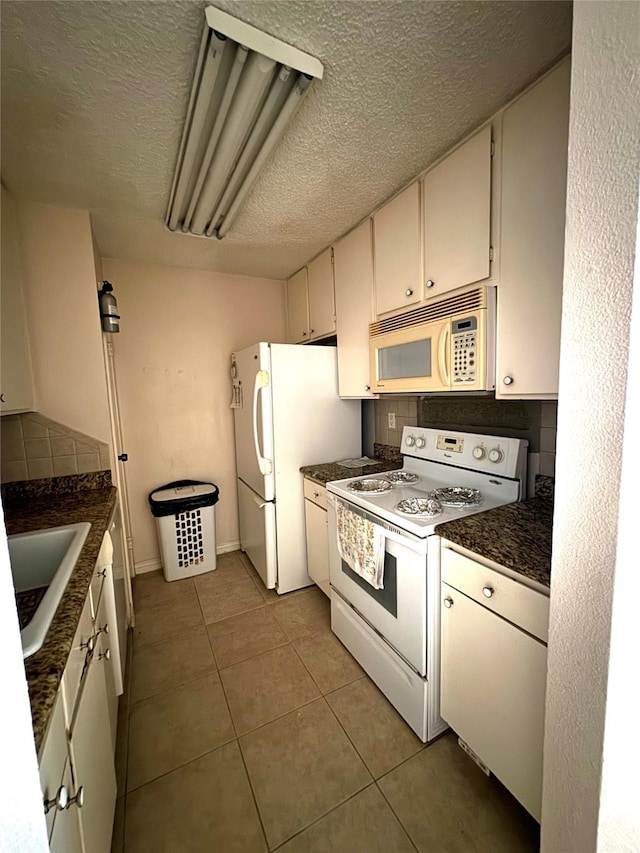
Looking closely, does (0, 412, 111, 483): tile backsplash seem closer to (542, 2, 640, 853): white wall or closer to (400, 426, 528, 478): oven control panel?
(400, 426, 528, 478): oven control panel

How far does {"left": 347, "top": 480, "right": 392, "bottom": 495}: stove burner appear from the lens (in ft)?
5.66

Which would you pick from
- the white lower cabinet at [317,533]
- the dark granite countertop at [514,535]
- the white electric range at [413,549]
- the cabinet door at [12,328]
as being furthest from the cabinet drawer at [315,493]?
the cabinet door at [12,328]

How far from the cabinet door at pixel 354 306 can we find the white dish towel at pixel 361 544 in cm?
80

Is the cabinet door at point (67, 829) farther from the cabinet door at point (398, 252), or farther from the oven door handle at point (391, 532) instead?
the cabinet door at point (398, 252)

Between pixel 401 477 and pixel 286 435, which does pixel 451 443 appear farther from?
pixel 286 435

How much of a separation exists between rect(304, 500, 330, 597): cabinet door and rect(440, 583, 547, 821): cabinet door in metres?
0.97

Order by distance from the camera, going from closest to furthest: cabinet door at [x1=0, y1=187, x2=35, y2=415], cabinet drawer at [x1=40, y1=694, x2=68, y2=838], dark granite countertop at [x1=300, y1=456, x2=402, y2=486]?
1. cabinet drawer at [x1=40, y1=694, x2=68, y2=838]
2. cabinet door at [x1=0, y1=187, x2=35, y2=415]
3. dark granite countertop at [x1=300, y1=456, x2=402, y2=486]

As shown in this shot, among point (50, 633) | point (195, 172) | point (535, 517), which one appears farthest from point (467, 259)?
point (50, 633)

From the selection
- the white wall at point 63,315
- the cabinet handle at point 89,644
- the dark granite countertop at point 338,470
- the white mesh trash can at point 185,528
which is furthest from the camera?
the white mesh trash can at point 185,528

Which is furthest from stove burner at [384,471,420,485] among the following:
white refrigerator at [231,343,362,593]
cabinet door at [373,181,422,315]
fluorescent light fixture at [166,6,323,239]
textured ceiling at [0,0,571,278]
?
fluorescent light fixture at [166,6,323,239]

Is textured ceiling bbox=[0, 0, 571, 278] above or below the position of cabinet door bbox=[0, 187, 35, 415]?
above

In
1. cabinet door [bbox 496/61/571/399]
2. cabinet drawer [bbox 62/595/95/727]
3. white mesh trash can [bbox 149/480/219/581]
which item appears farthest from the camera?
white mesh trash can [bbox 149/480/219/581]

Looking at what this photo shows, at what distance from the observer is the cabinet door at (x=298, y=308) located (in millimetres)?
2709

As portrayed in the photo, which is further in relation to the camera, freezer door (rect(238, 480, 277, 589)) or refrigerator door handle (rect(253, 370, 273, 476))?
freezer door (rect(238, 480, 277, 589))
